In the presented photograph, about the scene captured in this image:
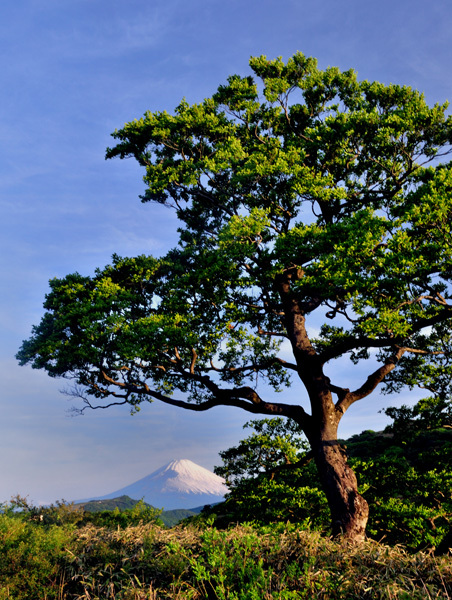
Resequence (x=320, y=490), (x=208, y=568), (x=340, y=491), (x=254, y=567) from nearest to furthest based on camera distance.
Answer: (x=254, y=567)
(x=208, y=568)
(x=340, y=491)
(x=320, y=490)

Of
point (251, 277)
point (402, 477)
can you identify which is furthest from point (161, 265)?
point (402, 477)

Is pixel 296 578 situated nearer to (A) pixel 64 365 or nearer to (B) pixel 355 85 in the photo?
(A) pixel 64 365

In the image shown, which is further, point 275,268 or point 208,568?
point 275,268

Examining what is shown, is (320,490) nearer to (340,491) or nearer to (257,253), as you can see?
(340,491)

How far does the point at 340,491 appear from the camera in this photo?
40.7 feet

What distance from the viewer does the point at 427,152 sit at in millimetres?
14891

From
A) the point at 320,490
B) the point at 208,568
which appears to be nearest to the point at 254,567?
the point at 208,568

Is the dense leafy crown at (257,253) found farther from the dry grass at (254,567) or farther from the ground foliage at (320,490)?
the dry grass at (254,567)

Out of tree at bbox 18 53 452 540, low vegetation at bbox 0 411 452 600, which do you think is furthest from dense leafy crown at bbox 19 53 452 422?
low vegetation at bbox 0 411 452 600

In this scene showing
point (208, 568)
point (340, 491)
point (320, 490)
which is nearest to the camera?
point (208, 568)

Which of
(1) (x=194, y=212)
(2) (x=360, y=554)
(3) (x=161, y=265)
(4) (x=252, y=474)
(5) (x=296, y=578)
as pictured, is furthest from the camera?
(1) (x=194, y=212)

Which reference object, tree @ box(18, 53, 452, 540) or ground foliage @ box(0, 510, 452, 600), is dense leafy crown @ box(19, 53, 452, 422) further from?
ground foliage @ box(0, 510, 452, 600)

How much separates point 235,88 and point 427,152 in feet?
24.2

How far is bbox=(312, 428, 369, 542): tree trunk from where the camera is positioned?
39.2ft
